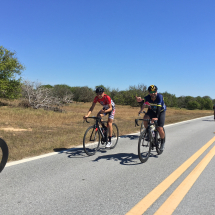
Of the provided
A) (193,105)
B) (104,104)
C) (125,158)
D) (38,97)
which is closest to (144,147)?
(125,158)

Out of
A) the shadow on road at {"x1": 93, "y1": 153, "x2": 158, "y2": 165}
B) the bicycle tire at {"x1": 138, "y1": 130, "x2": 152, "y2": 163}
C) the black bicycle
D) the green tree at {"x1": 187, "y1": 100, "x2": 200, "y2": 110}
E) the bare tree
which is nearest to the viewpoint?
the bicycle tire at {"x1": 138, "y1": 130, "x2": 152, "y2": 163}

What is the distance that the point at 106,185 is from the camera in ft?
12.3

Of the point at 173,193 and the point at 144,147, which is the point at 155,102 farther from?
the point at 173,193

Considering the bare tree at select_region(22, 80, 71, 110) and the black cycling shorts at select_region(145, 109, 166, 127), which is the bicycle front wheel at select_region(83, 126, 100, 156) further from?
the bare tree at select_region(22, 80, 71, 110)

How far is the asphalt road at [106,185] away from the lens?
2922mm

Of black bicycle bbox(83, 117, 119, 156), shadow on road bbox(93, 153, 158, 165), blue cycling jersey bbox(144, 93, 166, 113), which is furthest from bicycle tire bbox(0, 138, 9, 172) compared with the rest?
blue cycling jersey bbox(144, 93, 166, 113)

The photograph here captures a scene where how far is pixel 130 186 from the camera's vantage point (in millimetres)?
3729

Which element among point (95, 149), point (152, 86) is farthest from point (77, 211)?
point (152, 86)

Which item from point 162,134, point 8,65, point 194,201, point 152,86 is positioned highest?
point 8,65

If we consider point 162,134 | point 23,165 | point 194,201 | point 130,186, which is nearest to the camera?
point 194,201

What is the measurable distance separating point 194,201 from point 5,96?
24.4 meters

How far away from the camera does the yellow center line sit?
2928 millimetres

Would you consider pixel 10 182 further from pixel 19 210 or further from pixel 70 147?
pixel 70 147

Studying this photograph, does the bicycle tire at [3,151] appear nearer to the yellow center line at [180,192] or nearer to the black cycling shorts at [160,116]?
the yellow center line at [180,192]
